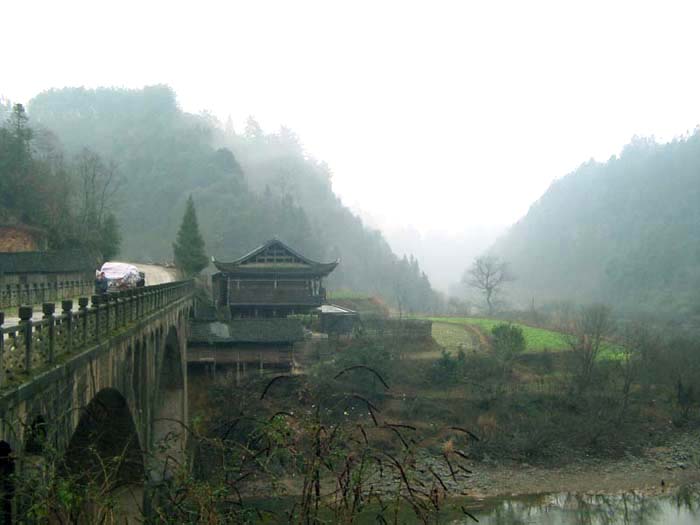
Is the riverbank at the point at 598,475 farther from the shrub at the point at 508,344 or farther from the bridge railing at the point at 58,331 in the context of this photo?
the bridge railing at the point at 58,331

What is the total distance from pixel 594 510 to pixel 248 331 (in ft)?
67.4

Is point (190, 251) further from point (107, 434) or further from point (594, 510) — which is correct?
point (107, 434)

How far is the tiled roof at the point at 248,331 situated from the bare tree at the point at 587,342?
1636 cm

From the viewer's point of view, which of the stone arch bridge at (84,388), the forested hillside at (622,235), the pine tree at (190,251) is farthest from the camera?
the forested hillside at (622,235)

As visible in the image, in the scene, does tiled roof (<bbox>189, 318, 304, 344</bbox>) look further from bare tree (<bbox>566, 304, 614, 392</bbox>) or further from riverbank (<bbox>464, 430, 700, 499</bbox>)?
bare tree (<bbox>566, 304, 614, 392</bbox>)

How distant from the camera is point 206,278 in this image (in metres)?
52.9

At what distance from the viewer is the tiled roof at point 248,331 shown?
38000 mm

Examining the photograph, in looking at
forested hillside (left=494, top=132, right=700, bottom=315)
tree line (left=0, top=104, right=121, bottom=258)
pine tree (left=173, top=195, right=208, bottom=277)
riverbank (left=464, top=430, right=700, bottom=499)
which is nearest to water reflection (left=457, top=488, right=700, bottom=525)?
riverbank (left=464, top=430, right=700, bottom=499)

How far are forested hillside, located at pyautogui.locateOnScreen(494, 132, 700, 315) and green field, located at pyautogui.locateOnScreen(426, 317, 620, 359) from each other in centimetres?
2282

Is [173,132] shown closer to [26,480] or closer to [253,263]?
[253,263]

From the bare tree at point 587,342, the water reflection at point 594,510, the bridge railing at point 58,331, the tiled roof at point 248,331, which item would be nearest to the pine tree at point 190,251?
the tiled roof at point 248,331

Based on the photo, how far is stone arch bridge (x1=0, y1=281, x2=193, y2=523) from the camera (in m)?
6.37

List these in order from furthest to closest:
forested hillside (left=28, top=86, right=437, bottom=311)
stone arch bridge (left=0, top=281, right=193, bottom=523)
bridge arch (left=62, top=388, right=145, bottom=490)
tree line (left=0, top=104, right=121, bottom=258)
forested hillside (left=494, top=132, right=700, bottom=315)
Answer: forested hillside (left=494, top=132, right=700, bottom=315) → forested hillside (left=28, top=86, right=437, bottom=311) → tree line (left=0, top=104, right=121, bottom=258) → bridge arch (left=62, top=388, right=145, bottom=490) → stone arch bridge (left=0, top=281, right=193, bottom=523)

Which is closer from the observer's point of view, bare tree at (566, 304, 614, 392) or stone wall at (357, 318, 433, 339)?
bare tree at (566, 304, 614, 392)
